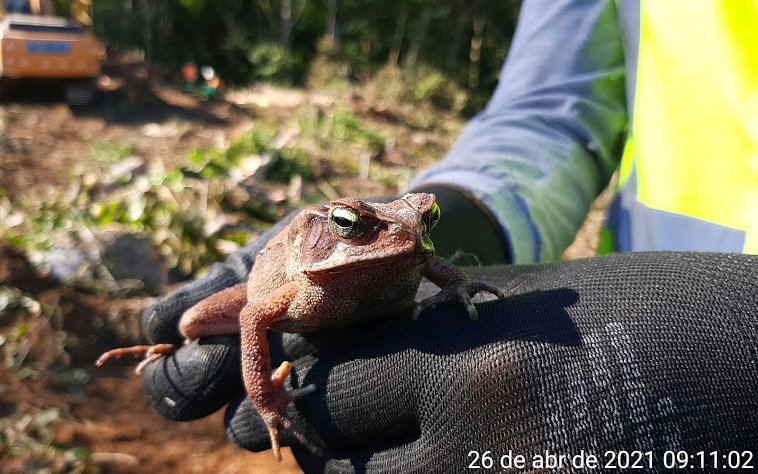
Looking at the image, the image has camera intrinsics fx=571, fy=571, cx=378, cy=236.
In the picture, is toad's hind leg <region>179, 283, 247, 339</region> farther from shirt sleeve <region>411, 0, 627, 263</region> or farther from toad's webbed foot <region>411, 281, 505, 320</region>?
shirt sleeve <region>411, 0, 627, 263</region>

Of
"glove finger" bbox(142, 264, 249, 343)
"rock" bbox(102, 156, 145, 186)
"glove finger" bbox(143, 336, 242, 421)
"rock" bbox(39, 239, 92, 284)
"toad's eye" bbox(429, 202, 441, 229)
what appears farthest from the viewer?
"rock" bbox(102, 156, 145, 186)

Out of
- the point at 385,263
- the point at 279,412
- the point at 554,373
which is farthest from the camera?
the point at 279,412

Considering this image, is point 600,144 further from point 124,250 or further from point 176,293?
point 124,250

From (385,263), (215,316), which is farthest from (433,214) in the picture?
(215,316)

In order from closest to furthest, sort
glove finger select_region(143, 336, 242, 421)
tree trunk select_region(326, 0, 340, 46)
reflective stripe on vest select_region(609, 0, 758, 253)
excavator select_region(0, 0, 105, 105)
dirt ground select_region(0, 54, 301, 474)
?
reflective stripe on vest select_region(609, 0, 758, 253) < glove finger select_region(143, 336, 242, 421) < dirt ground select_region(0, 54, 301, 474) < excavator select_region(0, 0, 105, 105) < tree trunk select_region(326, 0, 340, 46)

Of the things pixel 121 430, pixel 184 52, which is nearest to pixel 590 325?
pixel 121 430

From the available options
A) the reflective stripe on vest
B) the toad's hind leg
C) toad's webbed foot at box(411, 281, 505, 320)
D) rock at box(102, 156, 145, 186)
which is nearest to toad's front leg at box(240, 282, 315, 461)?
the toad's hind leg

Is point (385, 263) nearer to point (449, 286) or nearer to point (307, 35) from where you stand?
point (449, 286)
